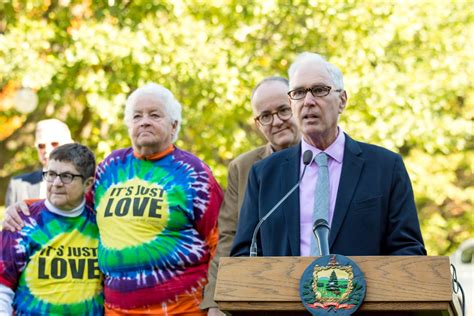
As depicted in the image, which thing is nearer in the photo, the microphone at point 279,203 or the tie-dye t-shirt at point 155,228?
the microphone at point 279,203

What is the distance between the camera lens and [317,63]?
5.01 meters

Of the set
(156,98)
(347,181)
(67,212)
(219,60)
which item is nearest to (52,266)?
(67,212)

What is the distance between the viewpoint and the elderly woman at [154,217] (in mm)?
5812

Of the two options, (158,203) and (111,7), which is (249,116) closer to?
(111,7)

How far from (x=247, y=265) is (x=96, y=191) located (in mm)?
2113

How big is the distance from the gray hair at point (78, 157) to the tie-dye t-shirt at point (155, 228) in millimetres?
92

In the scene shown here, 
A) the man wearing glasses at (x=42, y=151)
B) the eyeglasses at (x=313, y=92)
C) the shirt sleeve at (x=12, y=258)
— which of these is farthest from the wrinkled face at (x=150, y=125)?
the man wearing glasses at (x=42, y=151)

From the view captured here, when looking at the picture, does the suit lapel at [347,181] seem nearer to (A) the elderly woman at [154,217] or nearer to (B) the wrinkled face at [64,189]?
(A) the elderly woman at [154,217]

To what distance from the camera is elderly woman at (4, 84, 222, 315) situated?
5812 mm

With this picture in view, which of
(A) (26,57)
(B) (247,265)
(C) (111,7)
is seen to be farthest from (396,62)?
(B) (247,265)

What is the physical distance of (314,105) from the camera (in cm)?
494

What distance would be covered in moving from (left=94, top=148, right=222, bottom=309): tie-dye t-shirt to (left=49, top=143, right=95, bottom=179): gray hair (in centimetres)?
9

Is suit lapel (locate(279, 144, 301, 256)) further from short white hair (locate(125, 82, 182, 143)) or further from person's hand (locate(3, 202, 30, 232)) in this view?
person's hand (locate(3, 202, 30, 232))

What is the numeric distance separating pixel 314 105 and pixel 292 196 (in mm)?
411
